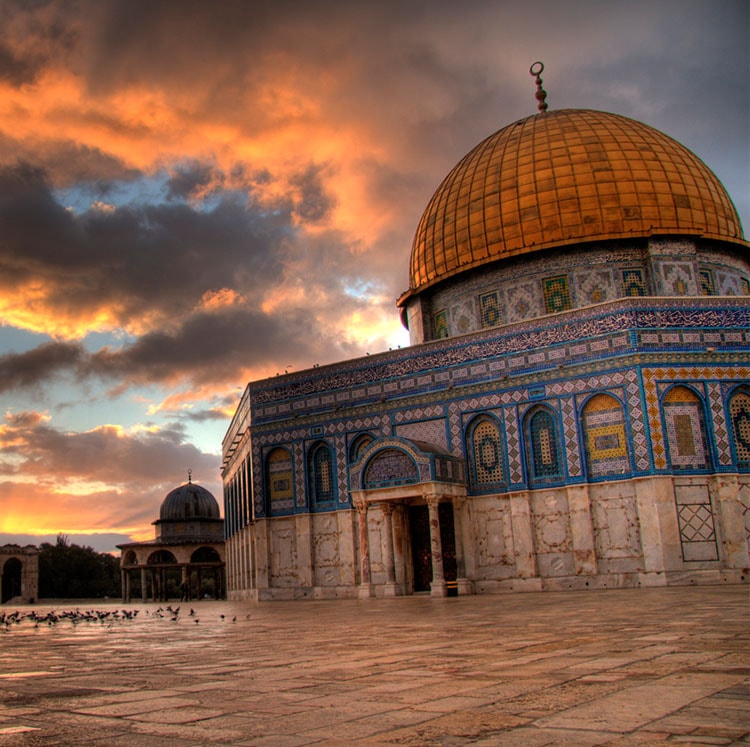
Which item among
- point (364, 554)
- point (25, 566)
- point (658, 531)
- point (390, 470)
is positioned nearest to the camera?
point (658, 531)

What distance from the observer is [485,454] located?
23219 millimetres

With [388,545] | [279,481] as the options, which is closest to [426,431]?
[388,545]

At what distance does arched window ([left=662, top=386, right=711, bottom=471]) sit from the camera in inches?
816

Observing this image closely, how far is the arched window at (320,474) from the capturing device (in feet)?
84.9

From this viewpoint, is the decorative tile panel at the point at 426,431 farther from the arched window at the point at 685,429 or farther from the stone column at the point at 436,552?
the arched window at the point at 685,429

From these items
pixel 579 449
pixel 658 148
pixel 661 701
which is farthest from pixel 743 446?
pixel 661 701

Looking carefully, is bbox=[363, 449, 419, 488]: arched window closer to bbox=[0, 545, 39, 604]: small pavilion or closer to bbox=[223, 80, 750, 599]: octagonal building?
bbox=[223, 80, 750, 599]: octagonal building

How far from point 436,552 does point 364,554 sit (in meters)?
2.51

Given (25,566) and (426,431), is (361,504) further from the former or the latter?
(25,566)

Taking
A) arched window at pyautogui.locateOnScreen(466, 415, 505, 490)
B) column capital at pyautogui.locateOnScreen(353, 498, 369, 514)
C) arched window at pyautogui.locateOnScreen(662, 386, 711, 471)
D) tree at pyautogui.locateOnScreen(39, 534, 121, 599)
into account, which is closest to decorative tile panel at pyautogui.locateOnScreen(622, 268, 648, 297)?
arched window at pyautogui.locateOnScreen(662, 386, 711, 471)

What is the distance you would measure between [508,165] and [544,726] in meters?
25.9

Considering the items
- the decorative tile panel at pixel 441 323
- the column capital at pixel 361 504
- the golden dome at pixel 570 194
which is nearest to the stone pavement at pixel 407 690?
the column capital at pixel 361 504

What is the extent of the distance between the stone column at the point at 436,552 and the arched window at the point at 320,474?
15.0 feet

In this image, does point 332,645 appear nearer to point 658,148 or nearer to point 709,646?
point 709,646
